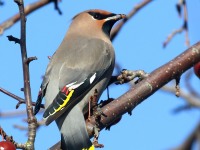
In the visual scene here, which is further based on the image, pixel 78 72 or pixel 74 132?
pixel 78 72

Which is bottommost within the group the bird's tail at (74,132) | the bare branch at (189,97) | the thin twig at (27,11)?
the bare branch at (189,97)

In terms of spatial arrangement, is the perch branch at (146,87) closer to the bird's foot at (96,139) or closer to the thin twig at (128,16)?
the bird's foot at (96,139)

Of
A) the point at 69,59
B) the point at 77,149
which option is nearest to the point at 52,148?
the point at 77,149

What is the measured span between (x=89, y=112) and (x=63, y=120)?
18cm

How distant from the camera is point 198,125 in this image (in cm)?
276

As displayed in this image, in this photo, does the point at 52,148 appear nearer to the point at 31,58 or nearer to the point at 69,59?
the point at 31,58

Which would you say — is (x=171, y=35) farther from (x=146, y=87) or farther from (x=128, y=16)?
(x=146, y=87)

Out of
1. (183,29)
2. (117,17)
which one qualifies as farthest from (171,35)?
(117,17)

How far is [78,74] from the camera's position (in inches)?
145

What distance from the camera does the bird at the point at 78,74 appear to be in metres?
3.27

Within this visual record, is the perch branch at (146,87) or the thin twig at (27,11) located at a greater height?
the thin twig at (27,11)

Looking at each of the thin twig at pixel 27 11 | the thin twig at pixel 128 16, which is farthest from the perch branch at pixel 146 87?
the thin twig at pixel 27 11

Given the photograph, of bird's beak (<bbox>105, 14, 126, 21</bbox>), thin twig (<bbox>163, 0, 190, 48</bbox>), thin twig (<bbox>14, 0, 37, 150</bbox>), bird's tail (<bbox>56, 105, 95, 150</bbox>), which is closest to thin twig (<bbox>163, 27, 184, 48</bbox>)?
thin twig (<bbox>163, 0, 190, 48</bbox>)

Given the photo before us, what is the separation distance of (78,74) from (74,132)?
19.0 inches
